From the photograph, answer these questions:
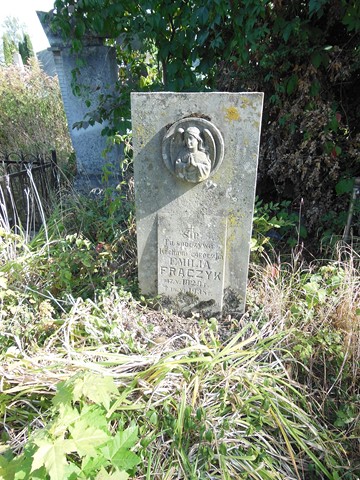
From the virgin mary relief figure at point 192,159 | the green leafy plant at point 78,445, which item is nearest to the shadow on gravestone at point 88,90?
the virgin mary relief figure at point 192,159

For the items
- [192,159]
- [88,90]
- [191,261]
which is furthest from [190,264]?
[88,90]

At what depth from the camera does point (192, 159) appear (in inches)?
79.7

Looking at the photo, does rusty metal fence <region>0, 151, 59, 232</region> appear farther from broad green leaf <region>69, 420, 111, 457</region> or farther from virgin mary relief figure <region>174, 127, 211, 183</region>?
broad green leaf <region>69, 420, 111, 457</region>

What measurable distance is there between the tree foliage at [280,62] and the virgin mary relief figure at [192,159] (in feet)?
4.19

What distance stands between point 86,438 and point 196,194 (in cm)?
142

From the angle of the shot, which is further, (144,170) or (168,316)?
(168,316)

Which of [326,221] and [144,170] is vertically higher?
[144,170]

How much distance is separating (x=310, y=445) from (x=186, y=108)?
6.11ft

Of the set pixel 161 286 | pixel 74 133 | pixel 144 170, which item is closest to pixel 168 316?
pixel 161 286

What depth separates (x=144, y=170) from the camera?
221 centimetres

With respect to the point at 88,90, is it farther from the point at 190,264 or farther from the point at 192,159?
the point at 190,264

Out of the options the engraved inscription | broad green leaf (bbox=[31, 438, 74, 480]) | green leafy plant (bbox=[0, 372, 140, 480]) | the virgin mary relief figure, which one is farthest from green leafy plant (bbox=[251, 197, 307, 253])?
broad green leaf (bbox=[31, 438, 74, 480])

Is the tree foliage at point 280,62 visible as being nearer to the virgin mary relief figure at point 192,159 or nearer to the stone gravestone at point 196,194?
the stone gravestone at point 196,194

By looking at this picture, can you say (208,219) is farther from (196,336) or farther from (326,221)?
(326,221)
